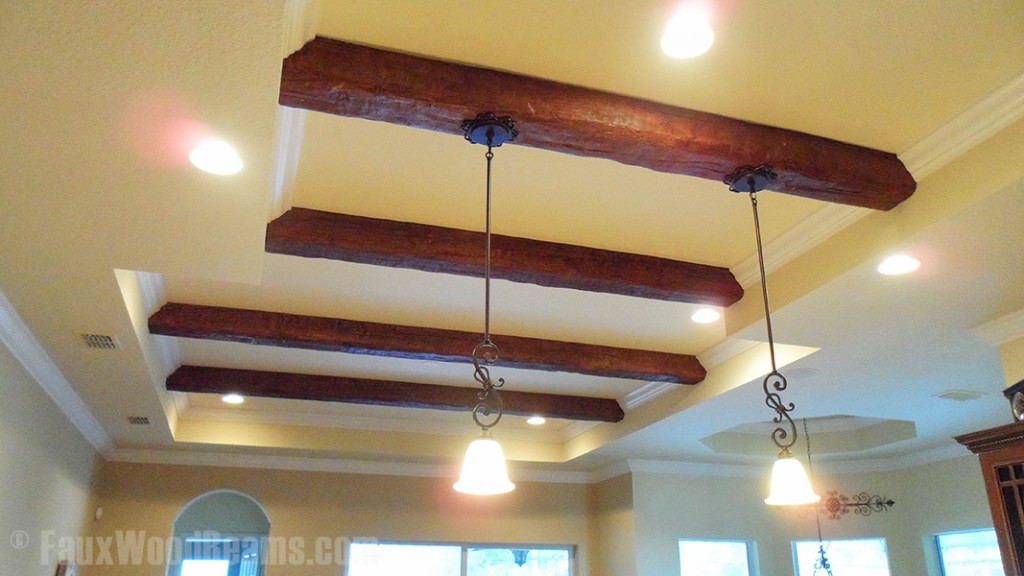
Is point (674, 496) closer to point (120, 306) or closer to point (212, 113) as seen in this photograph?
point (120, 306)

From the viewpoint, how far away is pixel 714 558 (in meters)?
6.37

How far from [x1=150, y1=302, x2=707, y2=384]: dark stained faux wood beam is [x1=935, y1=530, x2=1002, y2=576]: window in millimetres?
3112

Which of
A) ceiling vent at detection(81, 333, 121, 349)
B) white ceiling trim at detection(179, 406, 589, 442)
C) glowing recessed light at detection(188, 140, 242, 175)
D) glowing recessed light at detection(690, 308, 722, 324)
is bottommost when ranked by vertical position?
ceiling vent at detection(81, 333, 121, 349)

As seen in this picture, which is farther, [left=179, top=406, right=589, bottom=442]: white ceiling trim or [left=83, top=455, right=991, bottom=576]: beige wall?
[left=83, top=455, right=991, bottom=576]: beige wall

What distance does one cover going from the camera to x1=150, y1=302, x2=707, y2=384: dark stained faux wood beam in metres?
3.71

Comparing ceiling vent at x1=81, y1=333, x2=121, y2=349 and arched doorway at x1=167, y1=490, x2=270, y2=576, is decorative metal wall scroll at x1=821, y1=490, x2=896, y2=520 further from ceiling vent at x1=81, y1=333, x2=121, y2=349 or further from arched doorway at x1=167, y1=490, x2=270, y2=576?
ceiling vent at x1=81, y1=333, x2=121, y2=349

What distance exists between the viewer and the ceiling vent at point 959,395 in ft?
14.3

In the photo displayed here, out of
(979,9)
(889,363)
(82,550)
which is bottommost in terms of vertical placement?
(82,550)

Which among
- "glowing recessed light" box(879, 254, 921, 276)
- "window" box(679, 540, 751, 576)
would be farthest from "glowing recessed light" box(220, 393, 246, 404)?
"glowing recessed light" box(879, 254, 921, 276)

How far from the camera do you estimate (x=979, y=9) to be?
190 cm

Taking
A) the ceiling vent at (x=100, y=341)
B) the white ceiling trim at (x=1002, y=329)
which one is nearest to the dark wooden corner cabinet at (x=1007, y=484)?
the white ceiling trim at (x=1002, y=329)

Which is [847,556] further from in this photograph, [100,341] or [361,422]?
[100,341]

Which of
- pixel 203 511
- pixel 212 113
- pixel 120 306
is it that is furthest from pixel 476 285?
pixel 203 511

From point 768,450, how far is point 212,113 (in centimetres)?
563
